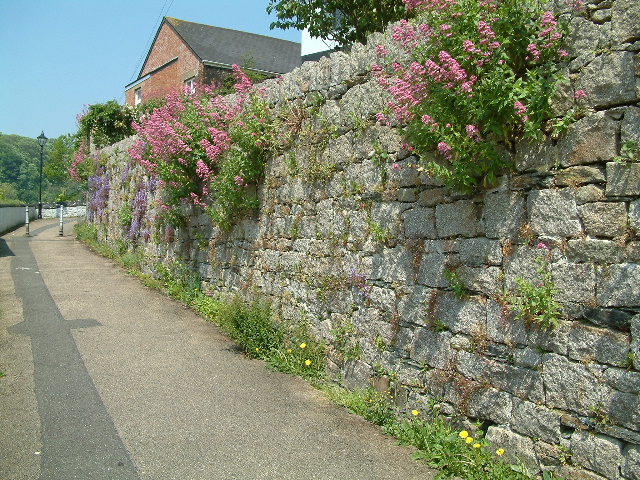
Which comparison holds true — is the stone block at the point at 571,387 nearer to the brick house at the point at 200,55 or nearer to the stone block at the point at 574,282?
the stone block at the point at 574,282

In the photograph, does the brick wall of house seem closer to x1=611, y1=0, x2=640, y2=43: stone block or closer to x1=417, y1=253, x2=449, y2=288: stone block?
x1=417, y1=253, x2=449, y2=288: stone block

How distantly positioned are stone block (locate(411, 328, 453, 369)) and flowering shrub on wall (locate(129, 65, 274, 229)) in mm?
3382

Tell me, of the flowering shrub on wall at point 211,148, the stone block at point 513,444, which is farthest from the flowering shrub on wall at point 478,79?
the flowering shrub on wall at point 211,148

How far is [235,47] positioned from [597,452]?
88.1 feet

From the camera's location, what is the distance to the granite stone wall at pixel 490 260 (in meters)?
3.36

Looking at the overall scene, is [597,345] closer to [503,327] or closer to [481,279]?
[503,327]

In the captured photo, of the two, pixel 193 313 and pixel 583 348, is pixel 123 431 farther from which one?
pixel 193 313

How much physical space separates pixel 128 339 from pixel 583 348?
573 centimetres

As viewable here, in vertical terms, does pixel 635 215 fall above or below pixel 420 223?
above

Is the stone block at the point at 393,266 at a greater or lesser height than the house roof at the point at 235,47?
Answer: lesser

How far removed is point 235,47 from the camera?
27391 mm

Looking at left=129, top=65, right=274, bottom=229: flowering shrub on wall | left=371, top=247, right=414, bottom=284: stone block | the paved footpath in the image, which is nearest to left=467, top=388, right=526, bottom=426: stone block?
the paved footpath

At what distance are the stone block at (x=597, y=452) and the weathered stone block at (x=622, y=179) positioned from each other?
1463 mm

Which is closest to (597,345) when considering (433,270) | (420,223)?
(433,270)
